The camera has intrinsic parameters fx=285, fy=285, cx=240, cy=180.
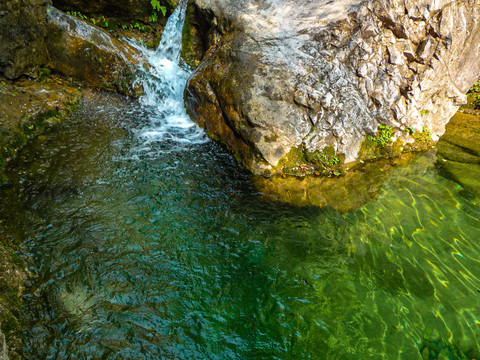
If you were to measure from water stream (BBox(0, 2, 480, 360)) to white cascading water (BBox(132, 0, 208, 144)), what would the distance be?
3.15ft

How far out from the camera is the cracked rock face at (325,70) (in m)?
6.41

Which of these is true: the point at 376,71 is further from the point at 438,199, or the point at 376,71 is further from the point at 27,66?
the point at 27,66

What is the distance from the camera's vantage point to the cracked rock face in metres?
6.41

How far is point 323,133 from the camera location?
21.4 feet

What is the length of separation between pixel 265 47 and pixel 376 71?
279cm

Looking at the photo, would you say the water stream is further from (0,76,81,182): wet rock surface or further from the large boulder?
the large boulder

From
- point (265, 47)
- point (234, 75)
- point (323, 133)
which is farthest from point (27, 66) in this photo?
point (323, 133)

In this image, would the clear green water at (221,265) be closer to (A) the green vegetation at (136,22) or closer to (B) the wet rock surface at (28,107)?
(B) the wet rock surface at (28,107)

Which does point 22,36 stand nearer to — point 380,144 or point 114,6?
point 114,6

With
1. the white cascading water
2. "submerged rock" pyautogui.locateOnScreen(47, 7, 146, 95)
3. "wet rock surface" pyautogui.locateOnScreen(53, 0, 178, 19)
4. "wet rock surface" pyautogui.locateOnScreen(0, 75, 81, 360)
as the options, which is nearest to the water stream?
"wet rock surface" pyautogui.locateOnScreen(0, 75, 81, 360)

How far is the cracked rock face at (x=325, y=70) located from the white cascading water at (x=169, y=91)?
0.70 metres

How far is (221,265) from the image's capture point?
13.2 ft

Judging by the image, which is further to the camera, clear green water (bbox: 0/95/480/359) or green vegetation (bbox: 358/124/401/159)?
green vegetation (bbox: 358/124/401/159)

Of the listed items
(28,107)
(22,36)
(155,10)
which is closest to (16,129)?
(28,107)
